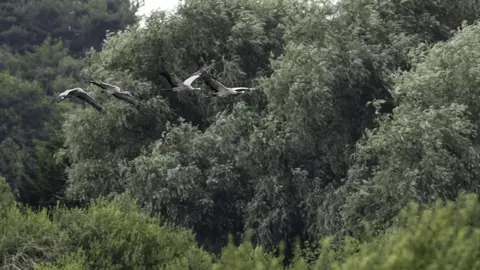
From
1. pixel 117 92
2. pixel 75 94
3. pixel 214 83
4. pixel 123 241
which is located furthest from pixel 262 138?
pixel 75 94

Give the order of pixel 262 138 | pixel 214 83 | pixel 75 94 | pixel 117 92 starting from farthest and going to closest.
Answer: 1. pixel 262 138
2. pixel 117 92
3. pixel 214 83
4. pixel 75 94

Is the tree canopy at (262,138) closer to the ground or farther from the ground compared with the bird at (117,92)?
→ closer to the ground

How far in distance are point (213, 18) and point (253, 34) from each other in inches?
59.6

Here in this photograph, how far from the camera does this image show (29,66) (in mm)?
96688

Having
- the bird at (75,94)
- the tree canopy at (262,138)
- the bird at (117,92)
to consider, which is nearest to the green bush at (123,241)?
the tree canopy at (262,138)

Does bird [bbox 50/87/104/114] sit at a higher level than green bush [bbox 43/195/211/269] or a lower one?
higher

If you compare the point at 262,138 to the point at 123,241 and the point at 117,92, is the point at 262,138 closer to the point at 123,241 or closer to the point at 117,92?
the point at 123,241

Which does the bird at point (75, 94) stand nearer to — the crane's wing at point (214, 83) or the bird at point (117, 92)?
the bird at point (117, 92)

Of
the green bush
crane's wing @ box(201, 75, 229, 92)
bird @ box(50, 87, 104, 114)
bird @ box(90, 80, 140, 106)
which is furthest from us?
the green bush

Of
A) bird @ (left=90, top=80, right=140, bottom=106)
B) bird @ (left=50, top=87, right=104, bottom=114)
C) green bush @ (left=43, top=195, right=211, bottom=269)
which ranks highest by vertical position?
bird @ (left=50, top=87, right=104, bottom=114)

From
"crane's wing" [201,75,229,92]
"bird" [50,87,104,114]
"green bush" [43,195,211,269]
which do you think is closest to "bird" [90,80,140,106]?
"bird" [50,87,104,114]

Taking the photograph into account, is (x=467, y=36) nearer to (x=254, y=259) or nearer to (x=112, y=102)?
(x=112, y=102)

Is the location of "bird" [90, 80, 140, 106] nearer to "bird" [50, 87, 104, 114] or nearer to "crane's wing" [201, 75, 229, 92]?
"bird" [50, 87, 104, 114]

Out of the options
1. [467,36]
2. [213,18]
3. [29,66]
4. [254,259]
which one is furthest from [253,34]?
[29,66]
